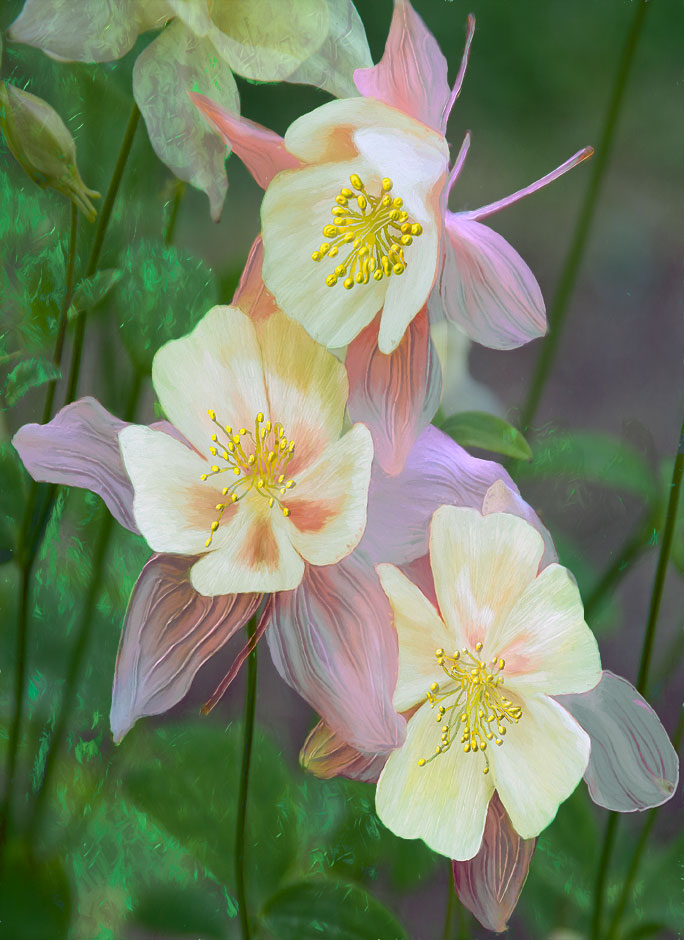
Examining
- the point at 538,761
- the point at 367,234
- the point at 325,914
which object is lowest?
the point at 325,914

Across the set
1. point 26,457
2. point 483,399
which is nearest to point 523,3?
point 483,399

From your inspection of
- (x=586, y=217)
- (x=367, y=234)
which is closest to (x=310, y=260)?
Result: (x=367, y=234)

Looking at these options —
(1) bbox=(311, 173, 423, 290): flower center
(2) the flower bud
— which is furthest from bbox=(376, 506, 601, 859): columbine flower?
(2) the flower bud

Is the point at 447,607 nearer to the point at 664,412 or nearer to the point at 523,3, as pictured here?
the point at 664,412

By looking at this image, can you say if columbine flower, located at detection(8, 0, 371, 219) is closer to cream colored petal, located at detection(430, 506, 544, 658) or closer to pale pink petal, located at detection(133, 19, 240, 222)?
pale pink petal, located at detection(133, 19, 240, 222)

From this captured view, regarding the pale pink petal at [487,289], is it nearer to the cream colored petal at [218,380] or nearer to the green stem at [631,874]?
the cream colored petal at [218,380]

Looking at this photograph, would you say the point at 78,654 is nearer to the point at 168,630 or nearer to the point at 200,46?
the point at 168,630
